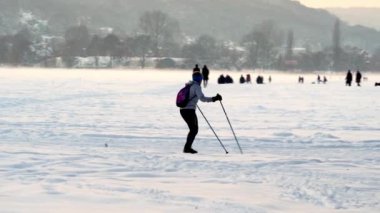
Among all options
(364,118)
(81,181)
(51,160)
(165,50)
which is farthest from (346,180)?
(165,50)

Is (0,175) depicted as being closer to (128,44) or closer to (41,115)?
(41,115)

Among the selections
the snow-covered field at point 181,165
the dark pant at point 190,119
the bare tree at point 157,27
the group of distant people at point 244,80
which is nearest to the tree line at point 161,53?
the bare tree at point 157,27

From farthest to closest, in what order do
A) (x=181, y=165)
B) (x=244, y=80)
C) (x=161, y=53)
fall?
(x=161, y=53) < (x=244, y=80) < (x=181, y=165)

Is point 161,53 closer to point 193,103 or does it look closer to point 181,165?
point 193,103

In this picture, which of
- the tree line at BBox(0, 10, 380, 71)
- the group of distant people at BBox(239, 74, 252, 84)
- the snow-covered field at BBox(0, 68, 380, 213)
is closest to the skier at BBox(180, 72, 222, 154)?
the snow-covered field at BBox(0, 68, 380, 213)

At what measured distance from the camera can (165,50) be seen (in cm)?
15375

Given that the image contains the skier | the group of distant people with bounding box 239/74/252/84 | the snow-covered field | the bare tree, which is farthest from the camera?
the bare tree

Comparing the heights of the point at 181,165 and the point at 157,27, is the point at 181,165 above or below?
below

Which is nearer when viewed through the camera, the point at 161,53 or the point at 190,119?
the point at 190,119

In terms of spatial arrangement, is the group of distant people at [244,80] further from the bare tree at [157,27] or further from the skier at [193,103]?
the bare tree at [157,27]

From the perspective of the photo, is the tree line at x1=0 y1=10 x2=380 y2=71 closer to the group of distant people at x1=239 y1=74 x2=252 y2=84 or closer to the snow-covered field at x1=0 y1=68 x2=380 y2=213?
the group of distant people at x1=239 y1=74 x2=252 y2=84

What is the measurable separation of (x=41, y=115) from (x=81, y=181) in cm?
1024

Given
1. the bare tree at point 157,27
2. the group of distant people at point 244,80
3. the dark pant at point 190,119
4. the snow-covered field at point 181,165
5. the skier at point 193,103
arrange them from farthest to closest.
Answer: the bare tree at point 157,27
the group of distant people at point 244,80
the dark pant at point 190,119
the skier at point 193,103
the snow-covered field at point 181,165

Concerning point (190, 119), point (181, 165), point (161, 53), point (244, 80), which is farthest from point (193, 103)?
point (161, 53)
